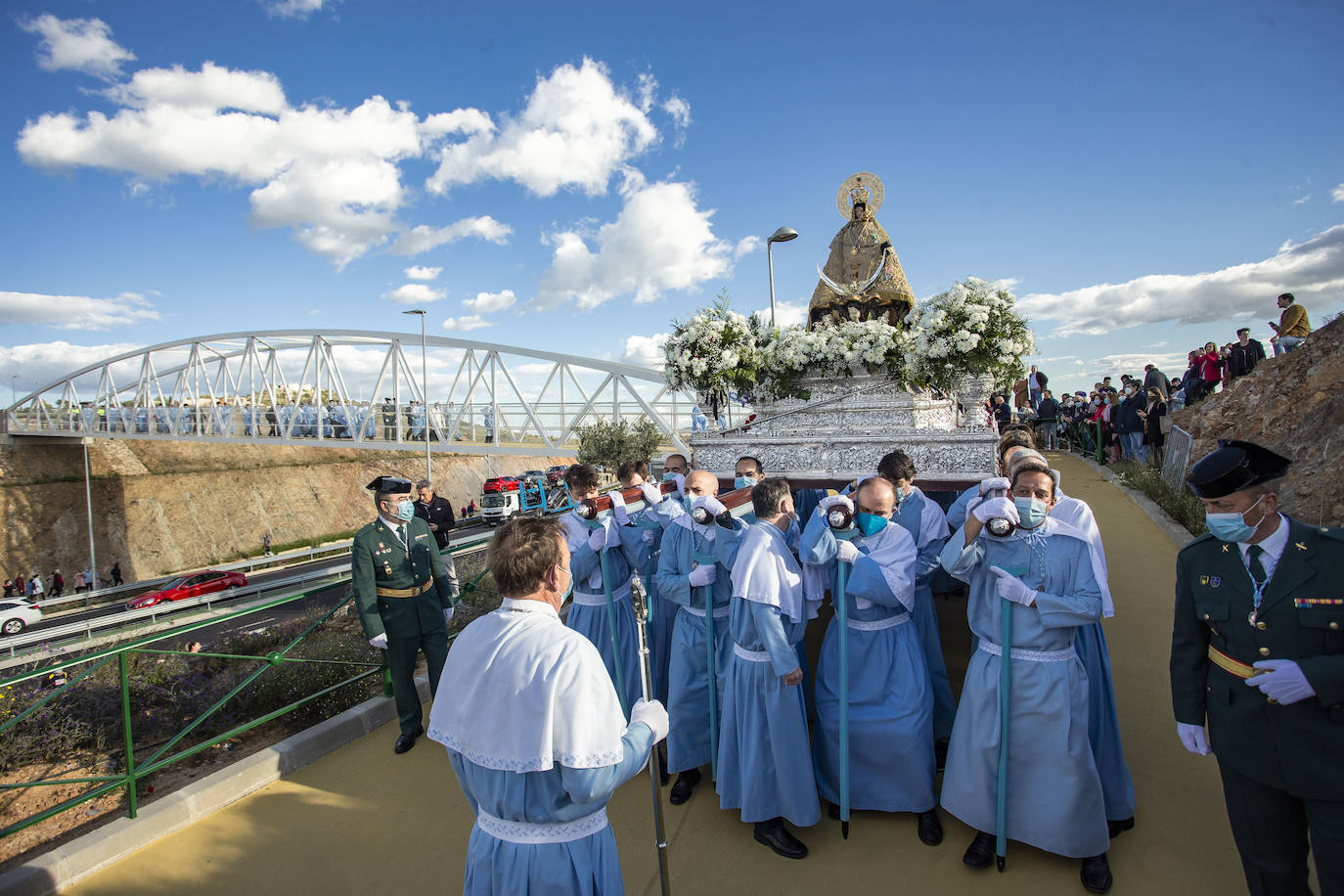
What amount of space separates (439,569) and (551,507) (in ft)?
107

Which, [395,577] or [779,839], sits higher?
[395,577]

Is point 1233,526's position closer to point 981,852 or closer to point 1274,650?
point 1274,650

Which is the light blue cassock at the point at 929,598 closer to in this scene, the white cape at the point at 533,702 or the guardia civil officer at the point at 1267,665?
the guardia civil officer at the point at 1267,665

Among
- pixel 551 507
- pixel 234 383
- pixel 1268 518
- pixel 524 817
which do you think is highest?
pixel 234 383

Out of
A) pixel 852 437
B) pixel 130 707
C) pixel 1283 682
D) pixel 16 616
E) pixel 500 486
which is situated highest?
pixel 852 437

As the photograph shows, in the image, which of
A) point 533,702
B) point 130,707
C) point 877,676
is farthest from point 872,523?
point 130,707

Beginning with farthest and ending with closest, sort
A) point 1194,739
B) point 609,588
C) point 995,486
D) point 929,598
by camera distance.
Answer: point 609,588
point 929,598
point 995,486
point 1194,739

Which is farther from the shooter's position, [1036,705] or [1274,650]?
[1036,705]

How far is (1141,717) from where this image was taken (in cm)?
464

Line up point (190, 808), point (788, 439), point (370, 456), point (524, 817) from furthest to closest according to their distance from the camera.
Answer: point (370, 456)
point (788, 439)
point (190, 808)
point (524, 817)

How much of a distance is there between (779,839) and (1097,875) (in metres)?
1.56

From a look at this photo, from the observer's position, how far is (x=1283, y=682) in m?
2.34

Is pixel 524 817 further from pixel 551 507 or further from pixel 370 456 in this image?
pixel 370 456

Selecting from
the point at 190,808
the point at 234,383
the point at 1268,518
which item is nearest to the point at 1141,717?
the point at 1268,518
